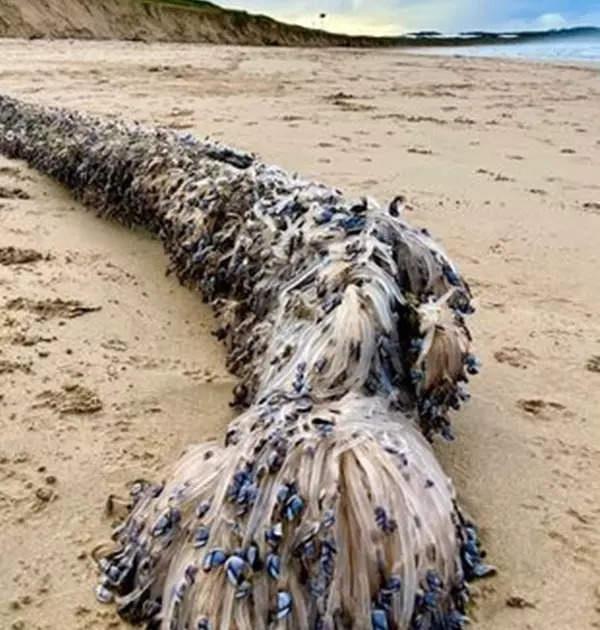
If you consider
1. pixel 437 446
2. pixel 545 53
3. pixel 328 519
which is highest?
pixel 328 519

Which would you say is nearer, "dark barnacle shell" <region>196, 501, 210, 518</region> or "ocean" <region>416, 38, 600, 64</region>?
"dark barnacle shell" <region>196, 501, 210, 518</region>

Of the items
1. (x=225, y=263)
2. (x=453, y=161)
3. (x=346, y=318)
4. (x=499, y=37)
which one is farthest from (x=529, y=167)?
(x=499, y=37)

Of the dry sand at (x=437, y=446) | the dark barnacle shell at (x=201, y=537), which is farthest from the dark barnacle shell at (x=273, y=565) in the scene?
the dry sand at (x=437, y=446)

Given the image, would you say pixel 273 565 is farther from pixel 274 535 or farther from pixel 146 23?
pixel 146 23

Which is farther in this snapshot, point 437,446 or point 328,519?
Result: point 437,446

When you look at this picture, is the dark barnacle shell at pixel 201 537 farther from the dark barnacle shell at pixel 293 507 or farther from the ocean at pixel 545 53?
the ocean at pixel 545 53

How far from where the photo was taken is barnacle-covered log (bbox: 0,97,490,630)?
Answer: 133 cm

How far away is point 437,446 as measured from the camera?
209 cm

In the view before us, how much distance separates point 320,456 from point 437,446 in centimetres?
73

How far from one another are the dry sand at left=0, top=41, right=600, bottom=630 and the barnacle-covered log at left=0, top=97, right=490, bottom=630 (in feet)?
0.38

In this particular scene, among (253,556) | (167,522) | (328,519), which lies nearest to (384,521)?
(328,519)

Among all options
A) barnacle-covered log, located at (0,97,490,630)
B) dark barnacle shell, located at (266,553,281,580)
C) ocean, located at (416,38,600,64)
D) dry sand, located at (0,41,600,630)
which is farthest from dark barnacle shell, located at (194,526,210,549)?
ocean, located at (416,38,600,64)

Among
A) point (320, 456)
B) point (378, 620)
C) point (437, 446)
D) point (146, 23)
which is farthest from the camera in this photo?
point (146, 23)

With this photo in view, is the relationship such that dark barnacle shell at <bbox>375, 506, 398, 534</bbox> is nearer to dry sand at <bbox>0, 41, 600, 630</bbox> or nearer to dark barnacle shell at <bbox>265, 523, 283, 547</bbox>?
dark barnacle shell at <bbox>265, 523, 283, 547</bbox>
